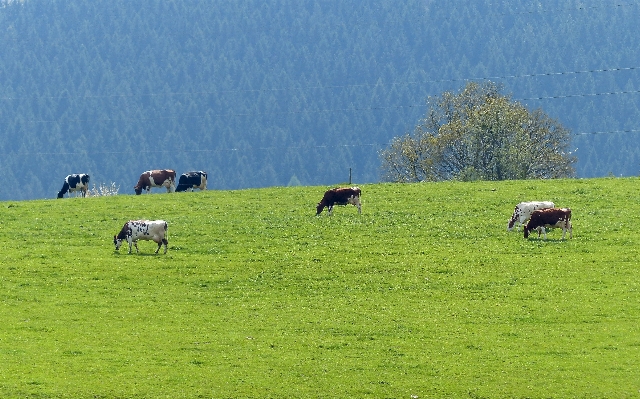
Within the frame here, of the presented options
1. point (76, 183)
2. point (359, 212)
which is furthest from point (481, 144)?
point (359, 212)

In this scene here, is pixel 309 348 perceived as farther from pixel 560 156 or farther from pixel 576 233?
pixel 560 156

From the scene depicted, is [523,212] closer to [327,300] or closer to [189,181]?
[327,300]

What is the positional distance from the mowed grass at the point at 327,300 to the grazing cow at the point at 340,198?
93 centimetres

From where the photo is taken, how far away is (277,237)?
44.2 m

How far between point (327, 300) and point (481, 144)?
5194cm

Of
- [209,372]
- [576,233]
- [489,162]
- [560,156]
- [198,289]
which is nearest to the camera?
[209,372]

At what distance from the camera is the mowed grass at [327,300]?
26484 mm

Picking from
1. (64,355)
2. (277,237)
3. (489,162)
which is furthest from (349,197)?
(489,162)

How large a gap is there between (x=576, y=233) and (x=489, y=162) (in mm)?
42030

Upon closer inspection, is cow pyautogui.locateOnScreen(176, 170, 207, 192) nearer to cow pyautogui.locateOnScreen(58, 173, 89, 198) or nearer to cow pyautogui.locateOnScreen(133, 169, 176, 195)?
cow pyautogui.locateOnScreen(133, 169, 176, 195)

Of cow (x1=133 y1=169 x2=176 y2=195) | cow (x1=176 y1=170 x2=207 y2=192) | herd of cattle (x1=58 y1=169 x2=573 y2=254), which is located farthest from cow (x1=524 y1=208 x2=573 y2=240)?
cow (x1=133 y1=169 x2=176 y2=195)

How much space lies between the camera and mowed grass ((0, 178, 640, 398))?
86.9 ft

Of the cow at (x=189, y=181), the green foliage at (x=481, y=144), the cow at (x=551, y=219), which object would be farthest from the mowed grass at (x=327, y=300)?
the green foliage at (x=481, y=144)

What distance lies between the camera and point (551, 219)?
137 feet
